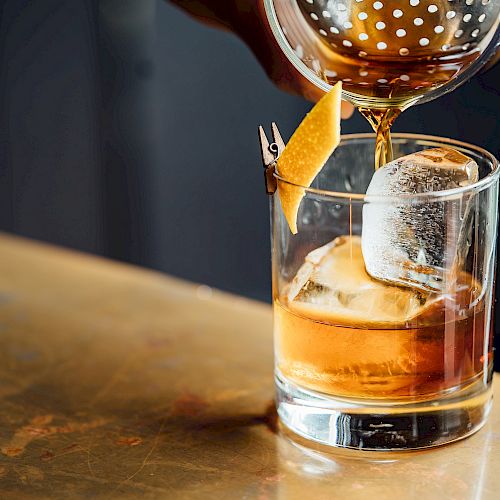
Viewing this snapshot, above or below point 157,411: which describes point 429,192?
above

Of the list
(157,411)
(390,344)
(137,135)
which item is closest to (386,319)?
(390,344)

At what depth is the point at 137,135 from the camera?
1386mm

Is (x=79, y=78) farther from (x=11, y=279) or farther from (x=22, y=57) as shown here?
(x=11, y=279)

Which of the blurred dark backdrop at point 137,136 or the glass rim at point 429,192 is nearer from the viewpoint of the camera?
the glass rim at point 429,192

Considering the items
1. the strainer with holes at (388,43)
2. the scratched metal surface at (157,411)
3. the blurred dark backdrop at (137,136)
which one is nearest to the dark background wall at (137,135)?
the blurred dark backdrop at (137,136)

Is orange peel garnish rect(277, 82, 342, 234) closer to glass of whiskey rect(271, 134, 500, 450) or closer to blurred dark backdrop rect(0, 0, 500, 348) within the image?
glass of whiskey rect(271, 134, 500, 450)

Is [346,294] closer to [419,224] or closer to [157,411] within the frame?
[419,224]

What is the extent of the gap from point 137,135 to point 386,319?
0.72 meters

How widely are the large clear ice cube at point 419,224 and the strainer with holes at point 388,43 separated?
58 mm

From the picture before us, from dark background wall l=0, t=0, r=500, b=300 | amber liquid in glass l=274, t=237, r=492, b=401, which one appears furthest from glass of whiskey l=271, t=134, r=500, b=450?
dark background wall l=0, t=0, r=500, b=300

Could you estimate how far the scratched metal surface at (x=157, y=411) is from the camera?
0.77 metres

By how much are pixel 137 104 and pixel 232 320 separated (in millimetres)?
403

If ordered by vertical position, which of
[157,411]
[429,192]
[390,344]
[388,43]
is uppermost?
[388,43]

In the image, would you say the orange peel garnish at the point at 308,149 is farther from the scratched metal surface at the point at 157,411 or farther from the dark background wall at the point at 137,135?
the dark background wall at the point at 137,135
